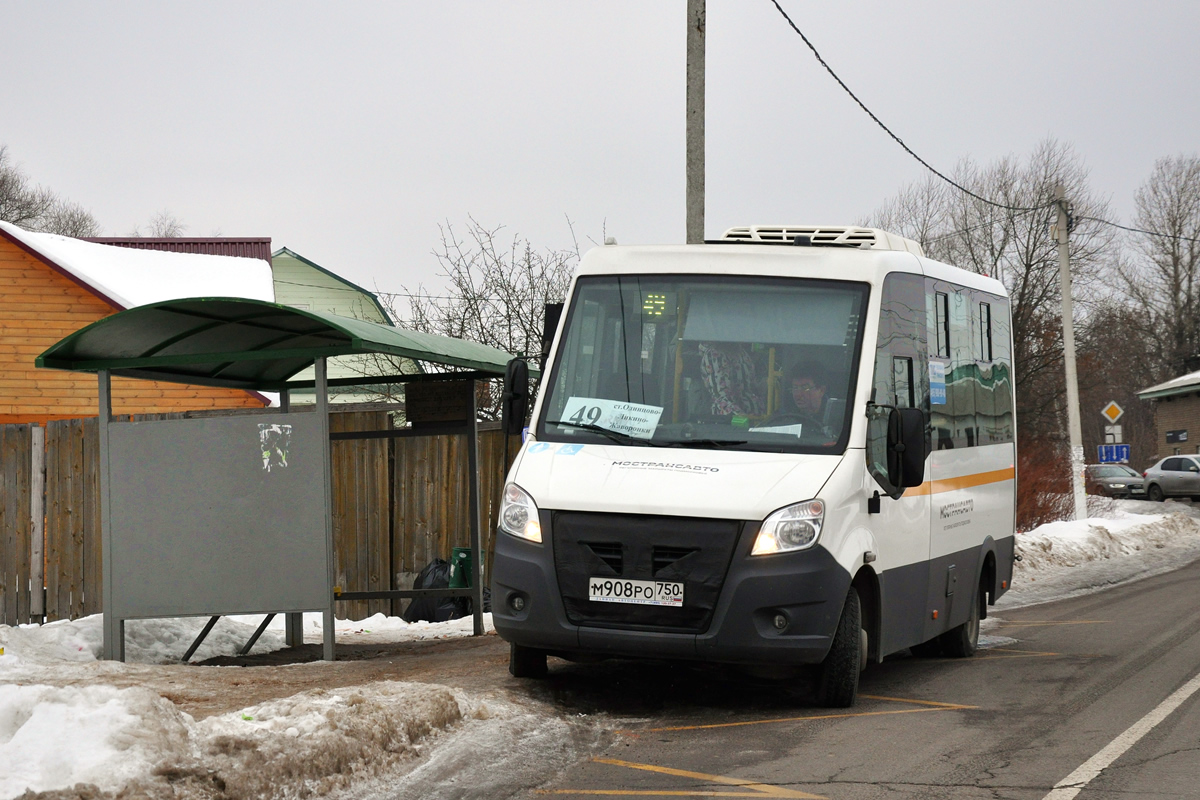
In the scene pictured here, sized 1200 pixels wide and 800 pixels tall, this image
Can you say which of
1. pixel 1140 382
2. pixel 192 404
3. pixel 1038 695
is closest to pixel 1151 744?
pixel 1038 695

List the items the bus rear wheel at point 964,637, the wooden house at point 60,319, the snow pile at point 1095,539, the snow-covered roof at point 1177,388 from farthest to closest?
the snow-covered roof at point 1177,388 → the wooden house at point 60,319 → the snow pile at point 1095,539 → the bus rear wheel at point 964,637

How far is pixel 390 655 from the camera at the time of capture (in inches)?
454

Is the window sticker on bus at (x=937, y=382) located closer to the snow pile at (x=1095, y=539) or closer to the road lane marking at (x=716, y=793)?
the road lane marking at (x=716, y=793)

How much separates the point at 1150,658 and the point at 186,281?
70.6ft

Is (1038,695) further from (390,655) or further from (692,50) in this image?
(692,50)

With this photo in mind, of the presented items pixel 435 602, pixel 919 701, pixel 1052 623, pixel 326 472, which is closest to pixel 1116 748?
pixel 919 701

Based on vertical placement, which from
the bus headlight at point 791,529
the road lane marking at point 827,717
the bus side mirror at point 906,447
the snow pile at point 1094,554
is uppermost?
the bus side mirror at point 906,447

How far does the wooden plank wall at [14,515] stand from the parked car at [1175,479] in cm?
3728

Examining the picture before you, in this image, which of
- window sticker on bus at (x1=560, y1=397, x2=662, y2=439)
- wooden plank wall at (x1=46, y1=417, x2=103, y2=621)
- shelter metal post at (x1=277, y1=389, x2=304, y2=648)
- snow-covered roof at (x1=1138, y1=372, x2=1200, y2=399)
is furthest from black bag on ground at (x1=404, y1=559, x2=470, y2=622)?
snow-covered roof at (x1=1138, y1=372, x2=1200, y2=399)

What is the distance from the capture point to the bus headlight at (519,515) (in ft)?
25.5

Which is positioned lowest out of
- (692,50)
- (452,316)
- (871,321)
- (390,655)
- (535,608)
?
(390,655)

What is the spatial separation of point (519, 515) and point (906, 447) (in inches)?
93.4

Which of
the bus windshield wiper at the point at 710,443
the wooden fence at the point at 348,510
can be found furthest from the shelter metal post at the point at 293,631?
the bus windshield wiper at the point at 710,443

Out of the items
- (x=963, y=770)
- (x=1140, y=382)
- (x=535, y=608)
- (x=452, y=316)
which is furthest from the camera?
(x=1140, y=382)
